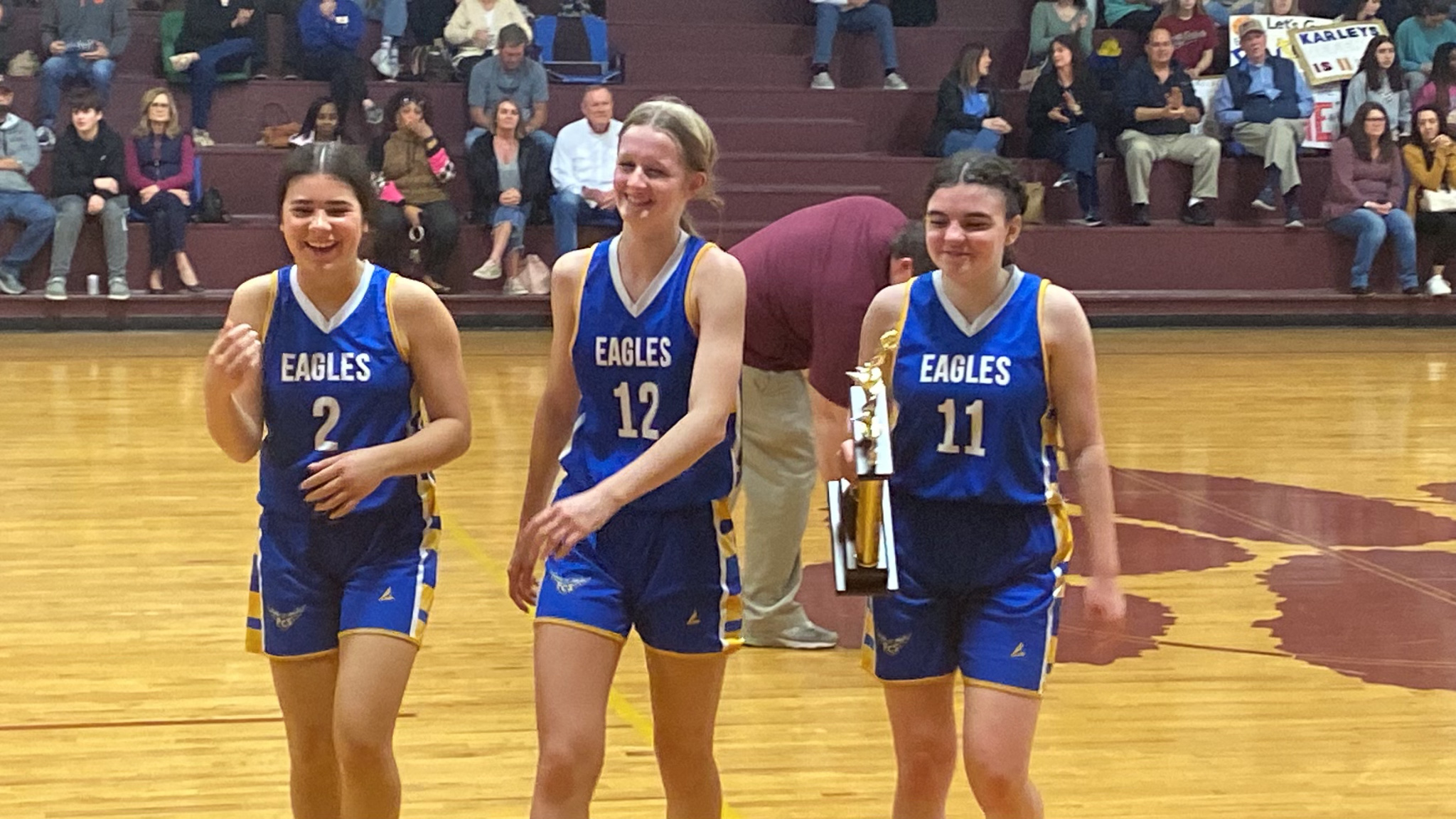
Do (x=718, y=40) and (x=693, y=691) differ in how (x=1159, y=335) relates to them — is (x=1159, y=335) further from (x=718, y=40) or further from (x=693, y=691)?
(x=693, y=691)

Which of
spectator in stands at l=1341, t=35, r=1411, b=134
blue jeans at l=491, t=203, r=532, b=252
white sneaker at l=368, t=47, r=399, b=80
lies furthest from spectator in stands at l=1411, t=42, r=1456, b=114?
white sneaker at l=368, t=47, r=399, b=80

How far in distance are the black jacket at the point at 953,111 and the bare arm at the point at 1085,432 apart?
40.0 feet

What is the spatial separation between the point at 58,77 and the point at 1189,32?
32.6 ft

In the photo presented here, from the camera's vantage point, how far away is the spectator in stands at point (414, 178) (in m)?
14.0

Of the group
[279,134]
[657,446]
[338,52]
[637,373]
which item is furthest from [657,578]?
[338,52]

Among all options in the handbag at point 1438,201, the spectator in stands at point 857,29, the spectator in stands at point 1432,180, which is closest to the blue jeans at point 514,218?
the spectator in stands at point 857,29

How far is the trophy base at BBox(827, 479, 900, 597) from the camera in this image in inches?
130

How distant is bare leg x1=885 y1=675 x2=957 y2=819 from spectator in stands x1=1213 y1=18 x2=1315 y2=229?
1333cm

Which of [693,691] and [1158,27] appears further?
[1158,27]

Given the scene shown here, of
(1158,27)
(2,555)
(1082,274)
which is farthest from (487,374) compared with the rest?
(1158,27)

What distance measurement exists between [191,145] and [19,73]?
1818 millimetres

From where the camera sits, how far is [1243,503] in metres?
8.37

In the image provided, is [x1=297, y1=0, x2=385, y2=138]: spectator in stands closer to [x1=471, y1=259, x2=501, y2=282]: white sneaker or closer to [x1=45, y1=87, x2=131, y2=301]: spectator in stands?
[x1=471, y1=259, x2=501, y2=282]: white sneaker

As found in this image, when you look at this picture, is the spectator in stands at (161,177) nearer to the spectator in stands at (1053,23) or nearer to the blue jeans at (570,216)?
the blue jeans at (570,216)
